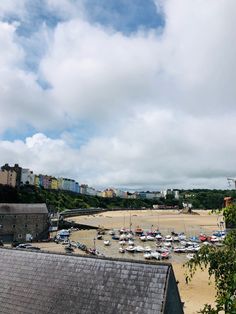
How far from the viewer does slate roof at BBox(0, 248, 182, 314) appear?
1021cm

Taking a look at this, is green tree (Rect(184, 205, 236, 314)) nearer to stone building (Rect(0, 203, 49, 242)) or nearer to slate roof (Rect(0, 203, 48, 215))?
stone building (Rect(0, 203, 49, 242))

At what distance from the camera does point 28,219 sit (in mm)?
63281

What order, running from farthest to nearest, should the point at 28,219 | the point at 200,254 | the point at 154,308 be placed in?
the point at 28,219, the point at 154,308, the point at 200,254

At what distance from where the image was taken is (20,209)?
208ft

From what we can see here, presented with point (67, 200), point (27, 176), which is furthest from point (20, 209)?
point (27, 176)

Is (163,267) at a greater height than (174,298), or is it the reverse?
(163,267)

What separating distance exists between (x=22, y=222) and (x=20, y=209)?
8.01ft

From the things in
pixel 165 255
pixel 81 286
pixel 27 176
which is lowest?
pixel 165 255

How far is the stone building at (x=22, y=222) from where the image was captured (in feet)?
198

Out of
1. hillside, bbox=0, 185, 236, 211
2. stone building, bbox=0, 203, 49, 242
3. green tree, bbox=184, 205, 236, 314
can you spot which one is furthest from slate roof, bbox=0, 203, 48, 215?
green tree, bbox=184, 205, 236, 314

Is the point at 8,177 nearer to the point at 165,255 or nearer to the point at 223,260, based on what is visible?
the point at 165,255

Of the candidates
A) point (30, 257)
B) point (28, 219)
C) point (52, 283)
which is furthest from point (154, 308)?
point (28, 219)

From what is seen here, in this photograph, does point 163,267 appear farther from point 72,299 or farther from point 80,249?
point 80,249

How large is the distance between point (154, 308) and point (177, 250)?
45.9 m
